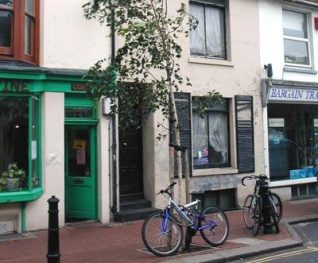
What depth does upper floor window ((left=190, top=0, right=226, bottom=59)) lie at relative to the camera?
14633mm

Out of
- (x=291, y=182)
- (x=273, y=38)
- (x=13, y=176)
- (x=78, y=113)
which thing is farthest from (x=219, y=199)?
(x=13, y=176)

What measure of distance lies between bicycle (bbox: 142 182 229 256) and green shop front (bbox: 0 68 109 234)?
124 inches

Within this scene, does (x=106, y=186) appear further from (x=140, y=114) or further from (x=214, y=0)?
(x=214, y=0)

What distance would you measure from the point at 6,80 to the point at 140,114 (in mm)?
3120

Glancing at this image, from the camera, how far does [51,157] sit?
1143 cm

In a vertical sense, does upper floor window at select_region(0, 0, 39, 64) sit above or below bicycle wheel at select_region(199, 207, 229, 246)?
above

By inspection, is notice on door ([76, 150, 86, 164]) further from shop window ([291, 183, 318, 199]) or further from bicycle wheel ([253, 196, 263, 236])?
shop window ([291, 183, 318, 199])

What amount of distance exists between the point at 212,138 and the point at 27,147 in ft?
18.2

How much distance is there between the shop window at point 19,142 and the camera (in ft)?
36.3

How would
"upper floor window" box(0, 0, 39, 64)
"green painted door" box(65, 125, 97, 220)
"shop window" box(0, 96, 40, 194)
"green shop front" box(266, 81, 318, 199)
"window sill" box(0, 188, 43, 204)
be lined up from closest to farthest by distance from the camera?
"window sill" box(0, 188, 43, 204) < "upper floor window" box(0, 0, 39, 64) < "shop window" box(0, 96, 40, 194) < "green painted door" box(65, 125, 97, 220) < "green shop front" box(266, 81, 318, 199)

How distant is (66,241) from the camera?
1026 centimetres

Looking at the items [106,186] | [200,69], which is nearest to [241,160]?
[200,69]

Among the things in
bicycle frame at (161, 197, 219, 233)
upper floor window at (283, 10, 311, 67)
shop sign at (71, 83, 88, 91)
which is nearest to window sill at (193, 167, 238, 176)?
shop sign at (71, 83, 88, 91)

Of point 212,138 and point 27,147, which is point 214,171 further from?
point 27,147
